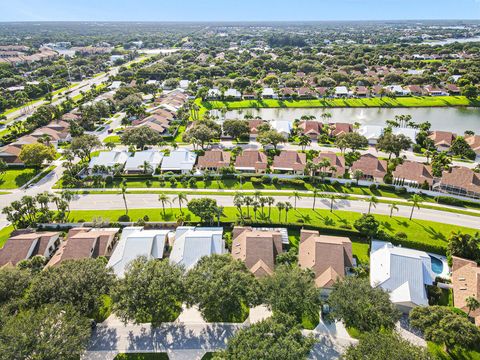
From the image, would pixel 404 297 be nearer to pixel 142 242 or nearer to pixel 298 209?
pixel 298 209

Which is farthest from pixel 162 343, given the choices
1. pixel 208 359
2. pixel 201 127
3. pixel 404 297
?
pixel 201 127

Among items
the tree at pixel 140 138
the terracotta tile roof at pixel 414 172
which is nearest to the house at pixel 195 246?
the tree at pixel 140 138

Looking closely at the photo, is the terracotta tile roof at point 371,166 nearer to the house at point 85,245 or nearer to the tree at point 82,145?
the house at point 85,245

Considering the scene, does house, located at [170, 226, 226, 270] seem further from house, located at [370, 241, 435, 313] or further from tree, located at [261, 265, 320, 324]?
house, located at [370, 241, 435, 313]

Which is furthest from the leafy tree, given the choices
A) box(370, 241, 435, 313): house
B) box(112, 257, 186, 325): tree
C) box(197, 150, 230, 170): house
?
box(197, 150, 230, 170): house

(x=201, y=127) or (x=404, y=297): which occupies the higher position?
(x=201, y=127)

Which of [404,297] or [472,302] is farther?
[404,297]

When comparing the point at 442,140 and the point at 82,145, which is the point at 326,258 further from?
the point at 82,145
